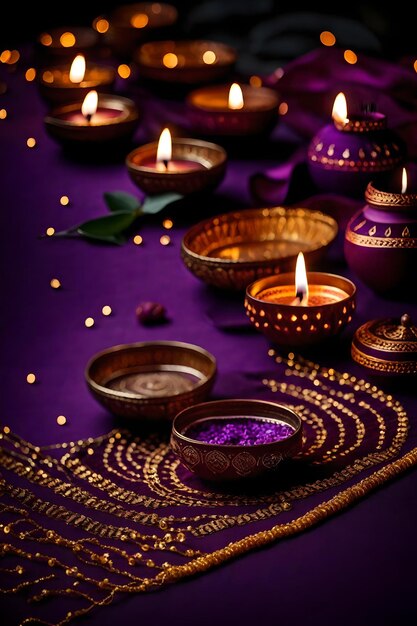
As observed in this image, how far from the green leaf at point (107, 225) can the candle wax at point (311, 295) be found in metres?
0.39

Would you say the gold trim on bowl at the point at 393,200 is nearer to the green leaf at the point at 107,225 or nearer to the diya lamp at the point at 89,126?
the green leaf at the point at 107,225

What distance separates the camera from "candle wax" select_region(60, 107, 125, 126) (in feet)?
6.91

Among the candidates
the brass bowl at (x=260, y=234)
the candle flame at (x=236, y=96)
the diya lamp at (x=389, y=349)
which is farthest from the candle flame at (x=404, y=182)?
the candle flame at (x=236, y=96)

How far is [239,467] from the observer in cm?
110

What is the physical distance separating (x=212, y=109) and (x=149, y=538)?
1098 millimetres

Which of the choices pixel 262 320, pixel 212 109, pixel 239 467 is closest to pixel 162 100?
pixel 212 109

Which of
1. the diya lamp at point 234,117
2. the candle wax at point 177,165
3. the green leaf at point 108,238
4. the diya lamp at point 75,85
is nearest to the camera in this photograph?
the green leaf at point 108,238

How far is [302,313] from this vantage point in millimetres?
1336

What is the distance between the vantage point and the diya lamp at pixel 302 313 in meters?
1.34

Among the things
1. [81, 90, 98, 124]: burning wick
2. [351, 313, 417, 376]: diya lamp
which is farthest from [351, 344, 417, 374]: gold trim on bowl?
[81, 90, 98, 124]: burning wick

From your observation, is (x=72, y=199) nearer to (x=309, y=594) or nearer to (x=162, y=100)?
(x=162, y=100)

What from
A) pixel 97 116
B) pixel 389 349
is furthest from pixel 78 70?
pixel 389 349

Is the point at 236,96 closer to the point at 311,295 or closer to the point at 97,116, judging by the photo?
the point at 97,116

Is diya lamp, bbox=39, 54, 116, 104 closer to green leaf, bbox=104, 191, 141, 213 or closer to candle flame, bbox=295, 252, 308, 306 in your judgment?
green leaf, bbox=104, 191, 141, 213
